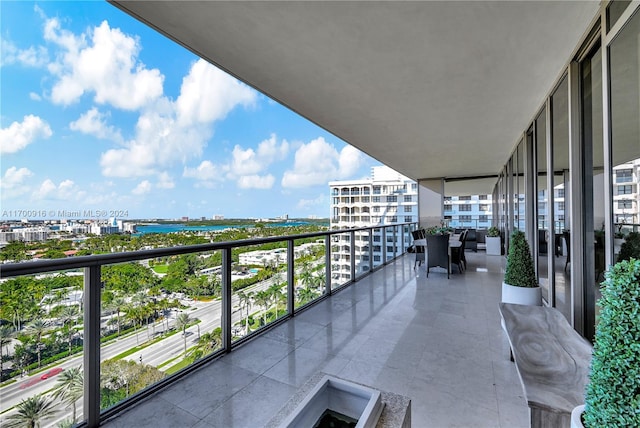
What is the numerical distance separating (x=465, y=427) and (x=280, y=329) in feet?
6.69

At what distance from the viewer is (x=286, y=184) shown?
33156 millimetres

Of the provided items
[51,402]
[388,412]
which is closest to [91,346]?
[51,402]

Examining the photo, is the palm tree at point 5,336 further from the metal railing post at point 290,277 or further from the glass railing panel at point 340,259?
the glass railing panel at point 340,259

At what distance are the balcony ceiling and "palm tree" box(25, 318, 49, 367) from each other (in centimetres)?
212

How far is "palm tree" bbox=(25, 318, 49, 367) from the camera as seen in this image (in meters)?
1.58

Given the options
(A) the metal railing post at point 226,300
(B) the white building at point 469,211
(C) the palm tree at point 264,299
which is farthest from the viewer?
(B) the white building at point 469,211

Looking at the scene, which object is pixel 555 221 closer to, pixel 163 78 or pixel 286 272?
pixel 286 272

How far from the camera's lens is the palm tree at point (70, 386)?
1678 millimetres

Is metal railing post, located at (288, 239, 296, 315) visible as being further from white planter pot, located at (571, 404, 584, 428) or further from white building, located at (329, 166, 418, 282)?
white planter pot, located at (571, 404, 584, 428)

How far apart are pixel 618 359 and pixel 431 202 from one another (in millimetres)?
10269

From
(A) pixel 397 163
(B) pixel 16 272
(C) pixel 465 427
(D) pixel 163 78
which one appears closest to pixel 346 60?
(B) pixel 16 272

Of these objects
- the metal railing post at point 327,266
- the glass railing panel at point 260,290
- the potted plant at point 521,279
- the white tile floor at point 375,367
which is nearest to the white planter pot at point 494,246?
the white tile floor at point 375,367

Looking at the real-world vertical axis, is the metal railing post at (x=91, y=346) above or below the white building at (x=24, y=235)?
below

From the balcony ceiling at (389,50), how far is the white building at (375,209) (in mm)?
2614
